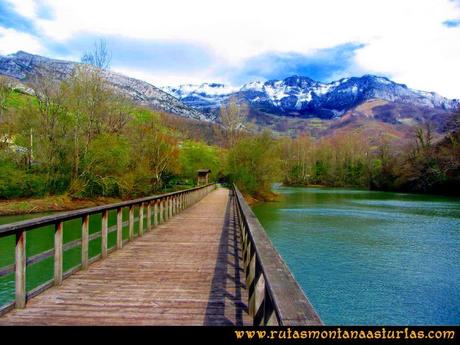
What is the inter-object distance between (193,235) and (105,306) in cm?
583

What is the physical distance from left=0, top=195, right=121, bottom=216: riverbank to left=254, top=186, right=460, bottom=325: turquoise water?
14082mm

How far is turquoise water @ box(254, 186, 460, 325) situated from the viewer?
31.8ft

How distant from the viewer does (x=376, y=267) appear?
13.6 metres

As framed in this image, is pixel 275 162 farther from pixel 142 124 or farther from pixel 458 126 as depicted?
pixel 458 126

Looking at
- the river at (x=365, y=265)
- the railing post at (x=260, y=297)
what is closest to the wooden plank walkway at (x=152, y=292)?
the railing post at (x=260, y=297)

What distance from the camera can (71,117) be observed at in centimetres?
2902

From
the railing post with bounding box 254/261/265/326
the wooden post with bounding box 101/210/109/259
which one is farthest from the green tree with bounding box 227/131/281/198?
the railing post with bounding box 254/261/265/326

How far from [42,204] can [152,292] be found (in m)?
24.2

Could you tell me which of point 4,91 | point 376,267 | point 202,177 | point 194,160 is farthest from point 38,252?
point 194,160

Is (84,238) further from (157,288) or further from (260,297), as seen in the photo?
(260,297)

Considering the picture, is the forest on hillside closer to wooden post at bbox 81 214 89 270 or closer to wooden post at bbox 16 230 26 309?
wooden post at bbox 81 214 89 270

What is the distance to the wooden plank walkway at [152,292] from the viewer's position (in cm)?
398

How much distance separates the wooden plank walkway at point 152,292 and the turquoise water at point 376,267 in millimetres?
4017
